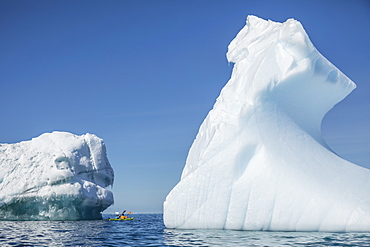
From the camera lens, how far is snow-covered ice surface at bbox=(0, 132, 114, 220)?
87.9ft

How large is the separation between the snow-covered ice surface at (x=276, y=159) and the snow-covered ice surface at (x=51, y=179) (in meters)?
14.0

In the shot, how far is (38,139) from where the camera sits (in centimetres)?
2934

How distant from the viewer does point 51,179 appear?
88.0 ft

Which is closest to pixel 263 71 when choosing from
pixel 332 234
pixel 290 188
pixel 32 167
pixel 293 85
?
pixel 293 85

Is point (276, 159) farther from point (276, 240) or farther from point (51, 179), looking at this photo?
point (51, 179)

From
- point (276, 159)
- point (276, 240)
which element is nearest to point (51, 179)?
point (276, 159)

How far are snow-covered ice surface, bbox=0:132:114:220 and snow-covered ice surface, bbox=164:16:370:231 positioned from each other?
14.0 meters

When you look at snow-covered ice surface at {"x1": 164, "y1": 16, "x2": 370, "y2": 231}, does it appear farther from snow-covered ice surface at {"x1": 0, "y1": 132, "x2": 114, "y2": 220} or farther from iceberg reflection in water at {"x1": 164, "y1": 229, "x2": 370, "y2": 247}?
snow-covered ice surface at {"x1": 0, "y1": 132, "x2": 114, "y2": 220}

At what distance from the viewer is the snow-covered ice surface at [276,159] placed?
12.3m

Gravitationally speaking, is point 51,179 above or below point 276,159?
above

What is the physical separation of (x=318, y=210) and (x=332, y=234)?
790mm

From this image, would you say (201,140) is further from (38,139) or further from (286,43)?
(38,139)

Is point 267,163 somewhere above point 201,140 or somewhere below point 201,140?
below

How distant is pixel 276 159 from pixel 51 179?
18551mm
